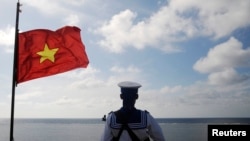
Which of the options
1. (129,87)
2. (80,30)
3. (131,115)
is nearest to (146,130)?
(131,115)

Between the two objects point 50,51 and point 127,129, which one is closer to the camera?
point 127,129

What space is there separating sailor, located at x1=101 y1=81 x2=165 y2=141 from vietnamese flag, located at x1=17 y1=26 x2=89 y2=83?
18.7 ft

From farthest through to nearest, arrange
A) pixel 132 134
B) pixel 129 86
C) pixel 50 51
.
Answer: pixel 50 51 < pixel 129 86 < pixel 132 134

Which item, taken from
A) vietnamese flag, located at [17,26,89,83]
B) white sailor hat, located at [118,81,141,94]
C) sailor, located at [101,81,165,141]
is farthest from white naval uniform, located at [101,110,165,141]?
vietnamese flag, located at [17,26,89,83]

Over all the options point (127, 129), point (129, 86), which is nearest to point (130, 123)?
point (127, 129)

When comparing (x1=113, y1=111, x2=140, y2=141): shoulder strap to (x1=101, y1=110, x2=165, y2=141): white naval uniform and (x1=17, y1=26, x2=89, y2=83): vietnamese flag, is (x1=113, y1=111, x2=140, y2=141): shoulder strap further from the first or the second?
(x1=17, y1=26, x2=89, y2=83): vietnamese flag

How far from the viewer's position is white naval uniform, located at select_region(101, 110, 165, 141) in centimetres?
487

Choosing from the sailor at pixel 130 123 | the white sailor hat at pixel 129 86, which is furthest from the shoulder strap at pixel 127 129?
the white sailor hat at pixel 129 86

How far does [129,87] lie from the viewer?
5000 millimetres

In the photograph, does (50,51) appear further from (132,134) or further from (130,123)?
(132,134)

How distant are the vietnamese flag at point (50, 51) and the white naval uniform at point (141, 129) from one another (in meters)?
5.73

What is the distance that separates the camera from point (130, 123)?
4.94 meters

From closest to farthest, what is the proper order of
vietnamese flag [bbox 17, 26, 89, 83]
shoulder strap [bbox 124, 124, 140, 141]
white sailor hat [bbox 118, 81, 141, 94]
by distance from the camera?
shoulder strap [bbox 124, 124, 140, 141] → white sailor hat [bbox 118, 81, 141, 94] → vietnamese flag [bbox 17, 26, 89, 83]

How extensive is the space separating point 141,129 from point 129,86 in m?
0.59
